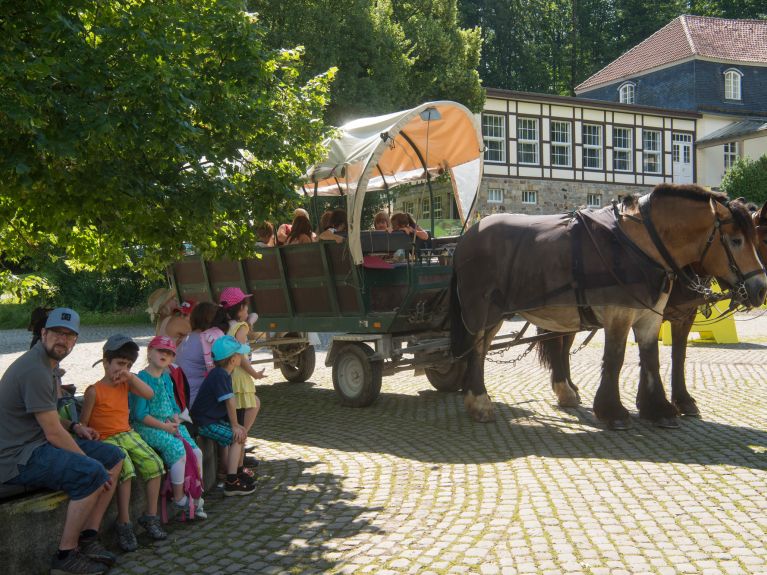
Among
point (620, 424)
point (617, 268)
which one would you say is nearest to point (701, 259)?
point (617, 268)

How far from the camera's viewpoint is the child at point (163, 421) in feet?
17.9

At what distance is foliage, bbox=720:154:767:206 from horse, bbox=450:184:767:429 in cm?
2822

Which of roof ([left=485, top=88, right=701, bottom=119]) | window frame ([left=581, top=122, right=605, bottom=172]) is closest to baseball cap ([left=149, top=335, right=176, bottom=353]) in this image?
roof ([left=485, top=88, right=701, bottom=119])

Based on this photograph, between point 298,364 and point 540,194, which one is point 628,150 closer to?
point 540,194

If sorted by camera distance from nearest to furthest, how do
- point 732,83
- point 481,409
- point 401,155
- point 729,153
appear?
point 481,409 → point 401,155 → point 729,153 → point 732,83

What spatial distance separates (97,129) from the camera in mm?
5344

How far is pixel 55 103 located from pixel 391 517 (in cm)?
331

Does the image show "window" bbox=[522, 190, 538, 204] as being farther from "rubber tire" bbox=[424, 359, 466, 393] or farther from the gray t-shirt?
the gray t-shirt

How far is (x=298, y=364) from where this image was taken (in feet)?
39.6

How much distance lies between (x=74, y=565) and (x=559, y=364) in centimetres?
599

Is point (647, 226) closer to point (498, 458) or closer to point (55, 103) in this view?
point (498, 458)

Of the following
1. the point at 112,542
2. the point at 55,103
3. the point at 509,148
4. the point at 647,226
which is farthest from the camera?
the point at 509,148

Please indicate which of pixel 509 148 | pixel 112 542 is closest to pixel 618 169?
pixel 509 148

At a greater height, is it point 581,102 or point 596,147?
point 581,102
